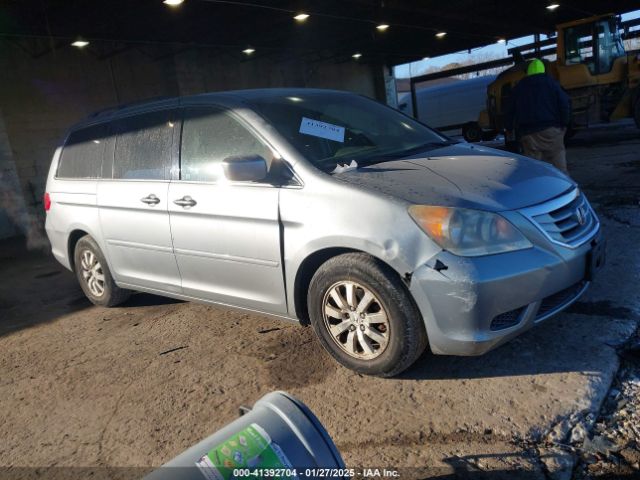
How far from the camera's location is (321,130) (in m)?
3.59

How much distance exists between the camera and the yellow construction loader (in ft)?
42.9

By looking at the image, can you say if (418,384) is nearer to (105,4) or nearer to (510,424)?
(510,424)

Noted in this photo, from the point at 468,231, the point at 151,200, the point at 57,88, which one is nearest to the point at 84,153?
the point at 151,200

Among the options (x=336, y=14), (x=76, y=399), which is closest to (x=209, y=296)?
(x=76, y=399)

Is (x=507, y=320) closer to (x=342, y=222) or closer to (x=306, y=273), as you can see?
(x=342, y=222)

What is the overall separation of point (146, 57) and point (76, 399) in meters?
12.6

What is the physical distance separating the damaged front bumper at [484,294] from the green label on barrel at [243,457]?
130cm

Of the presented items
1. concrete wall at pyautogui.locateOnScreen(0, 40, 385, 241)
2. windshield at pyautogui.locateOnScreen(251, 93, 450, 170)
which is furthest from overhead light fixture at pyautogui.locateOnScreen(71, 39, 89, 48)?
windshield at pyautogui.locateOnScreen(251, 93, 450, 170)

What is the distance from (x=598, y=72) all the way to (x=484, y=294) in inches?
512

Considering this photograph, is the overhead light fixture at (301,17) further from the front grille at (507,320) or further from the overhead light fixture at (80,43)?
the front grille at (507,320)

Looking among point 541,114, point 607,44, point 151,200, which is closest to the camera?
point 151,200

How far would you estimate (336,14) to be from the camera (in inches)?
536

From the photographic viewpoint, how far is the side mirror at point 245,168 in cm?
316

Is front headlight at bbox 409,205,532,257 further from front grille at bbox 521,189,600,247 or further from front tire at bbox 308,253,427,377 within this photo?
front tire at bbox 308,253,427,377
